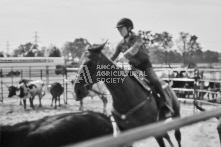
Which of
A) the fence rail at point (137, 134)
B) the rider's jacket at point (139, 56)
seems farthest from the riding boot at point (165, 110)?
the fence rail at point (137, 134)

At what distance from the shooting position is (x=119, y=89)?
4355 mm

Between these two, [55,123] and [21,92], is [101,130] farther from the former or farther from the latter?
[21,92]

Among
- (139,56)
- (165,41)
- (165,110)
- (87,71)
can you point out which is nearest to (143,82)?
(139,56)

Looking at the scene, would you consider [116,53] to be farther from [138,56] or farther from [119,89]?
[119,89]

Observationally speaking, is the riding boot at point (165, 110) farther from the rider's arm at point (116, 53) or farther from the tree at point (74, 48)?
the tree at point (74, 48)

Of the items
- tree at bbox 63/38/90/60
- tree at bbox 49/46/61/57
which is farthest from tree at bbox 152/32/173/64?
tree at bbox 63/38/90/60

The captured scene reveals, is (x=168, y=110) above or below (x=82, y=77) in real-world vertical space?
below

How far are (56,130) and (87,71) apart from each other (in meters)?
1.07

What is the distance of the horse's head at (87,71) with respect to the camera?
3.95m

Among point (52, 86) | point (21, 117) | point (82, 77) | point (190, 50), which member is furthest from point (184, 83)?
point (190, 50)

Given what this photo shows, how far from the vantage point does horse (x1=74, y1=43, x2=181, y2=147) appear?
4.01m

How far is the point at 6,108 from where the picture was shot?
12461mm

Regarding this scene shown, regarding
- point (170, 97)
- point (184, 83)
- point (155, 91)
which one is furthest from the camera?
point (184, 83)

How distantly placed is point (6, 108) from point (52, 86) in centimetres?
225
